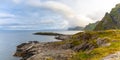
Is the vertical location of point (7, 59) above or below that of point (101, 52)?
below

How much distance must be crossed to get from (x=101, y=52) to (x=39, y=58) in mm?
22893

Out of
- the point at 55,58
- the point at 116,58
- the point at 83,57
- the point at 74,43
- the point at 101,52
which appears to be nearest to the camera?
the point at 116,58

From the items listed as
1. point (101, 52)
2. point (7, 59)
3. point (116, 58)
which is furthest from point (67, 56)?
point (7, 59)

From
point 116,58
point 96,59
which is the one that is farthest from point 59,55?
point 116,58

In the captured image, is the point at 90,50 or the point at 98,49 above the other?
the point at 98,49

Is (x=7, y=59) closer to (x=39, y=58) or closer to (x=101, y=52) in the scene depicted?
(x=39, y=58)

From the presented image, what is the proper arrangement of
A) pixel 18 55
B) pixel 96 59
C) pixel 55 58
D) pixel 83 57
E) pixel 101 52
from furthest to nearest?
1. pixel 18 55
2. pixel 55 58
3. pixel 83 57
4. pixel 101 52
5. pixel 96 59

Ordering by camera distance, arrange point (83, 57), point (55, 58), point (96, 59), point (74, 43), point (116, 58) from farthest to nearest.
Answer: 1. point (74, 43)
2. point (55, 58)
3. point (83, 57)
4. point (96, 59)
5. point (116, 58)

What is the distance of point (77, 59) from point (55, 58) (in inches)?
436

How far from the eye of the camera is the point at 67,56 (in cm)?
6625

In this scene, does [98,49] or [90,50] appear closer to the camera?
[98,49]

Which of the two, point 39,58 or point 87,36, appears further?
point 87,36

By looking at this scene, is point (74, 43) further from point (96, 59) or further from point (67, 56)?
point (96, 59)

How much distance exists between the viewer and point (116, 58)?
3675cm
